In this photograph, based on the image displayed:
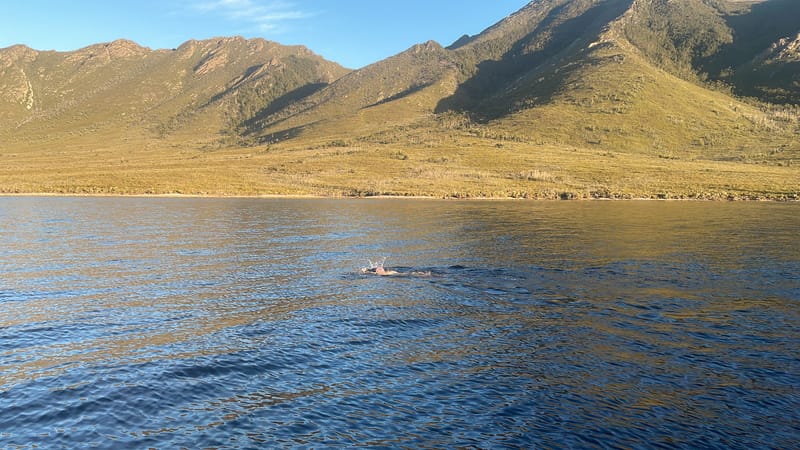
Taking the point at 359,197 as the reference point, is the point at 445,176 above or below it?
above

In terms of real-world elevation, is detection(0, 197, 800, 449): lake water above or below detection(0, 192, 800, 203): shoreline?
below

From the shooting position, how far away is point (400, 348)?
58.1ft

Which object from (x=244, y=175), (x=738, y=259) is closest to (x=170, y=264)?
(x=738, y=259)

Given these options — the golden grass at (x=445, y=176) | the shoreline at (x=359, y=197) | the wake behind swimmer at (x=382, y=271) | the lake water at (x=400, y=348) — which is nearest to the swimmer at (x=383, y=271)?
the wake behind swimmer at (x=382, y=271)

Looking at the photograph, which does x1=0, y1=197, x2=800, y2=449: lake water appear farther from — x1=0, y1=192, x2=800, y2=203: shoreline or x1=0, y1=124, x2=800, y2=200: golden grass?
x1=0, y1=124, x2=800, y2=200: golden grass

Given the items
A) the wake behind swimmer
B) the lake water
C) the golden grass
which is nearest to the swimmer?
the wake behind swimmer

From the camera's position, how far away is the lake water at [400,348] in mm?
12219

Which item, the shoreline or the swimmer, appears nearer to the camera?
the swimmer

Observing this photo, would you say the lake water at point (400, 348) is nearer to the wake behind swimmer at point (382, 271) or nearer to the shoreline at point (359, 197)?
the wake behind swimmer at point (382, 271)

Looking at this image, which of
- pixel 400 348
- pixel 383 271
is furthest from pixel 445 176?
pixel 400 348

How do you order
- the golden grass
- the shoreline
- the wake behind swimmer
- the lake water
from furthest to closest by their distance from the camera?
the golden grass → the shoreline → the wake behind swimmer → the lake water

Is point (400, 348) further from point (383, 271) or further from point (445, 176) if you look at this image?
point (445, 176)

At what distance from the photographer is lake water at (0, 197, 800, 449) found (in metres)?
12.2

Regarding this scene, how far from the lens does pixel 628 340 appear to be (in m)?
18.5
